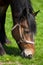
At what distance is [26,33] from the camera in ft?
19.3

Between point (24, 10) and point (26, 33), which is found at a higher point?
point (24, 10)

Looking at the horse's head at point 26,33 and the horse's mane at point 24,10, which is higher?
the horse's mane at point 24,10

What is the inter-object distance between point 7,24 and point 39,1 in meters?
4.08

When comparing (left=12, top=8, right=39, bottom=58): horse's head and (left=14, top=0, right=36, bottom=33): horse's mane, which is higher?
(left=14, top=0, right=36, bottom=33): horse's mane

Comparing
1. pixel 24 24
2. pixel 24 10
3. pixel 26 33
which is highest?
pixel 24 10

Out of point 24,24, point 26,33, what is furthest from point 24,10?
point 26,33

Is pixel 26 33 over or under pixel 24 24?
under

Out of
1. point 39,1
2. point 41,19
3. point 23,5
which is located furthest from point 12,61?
point 39,1

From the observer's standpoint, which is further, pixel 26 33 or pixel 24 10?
pixel 26 33

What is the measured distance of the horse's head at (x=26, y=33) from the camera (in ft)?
19.0

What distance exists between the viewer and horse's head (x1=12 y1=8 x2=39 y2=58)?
5.79 m

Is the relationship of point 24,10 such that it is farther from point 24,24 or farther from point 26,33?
point 26,33

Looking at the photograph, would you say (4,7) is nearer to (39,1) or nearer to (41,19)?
(41,19)

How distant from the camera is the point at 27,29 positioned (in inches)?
232
